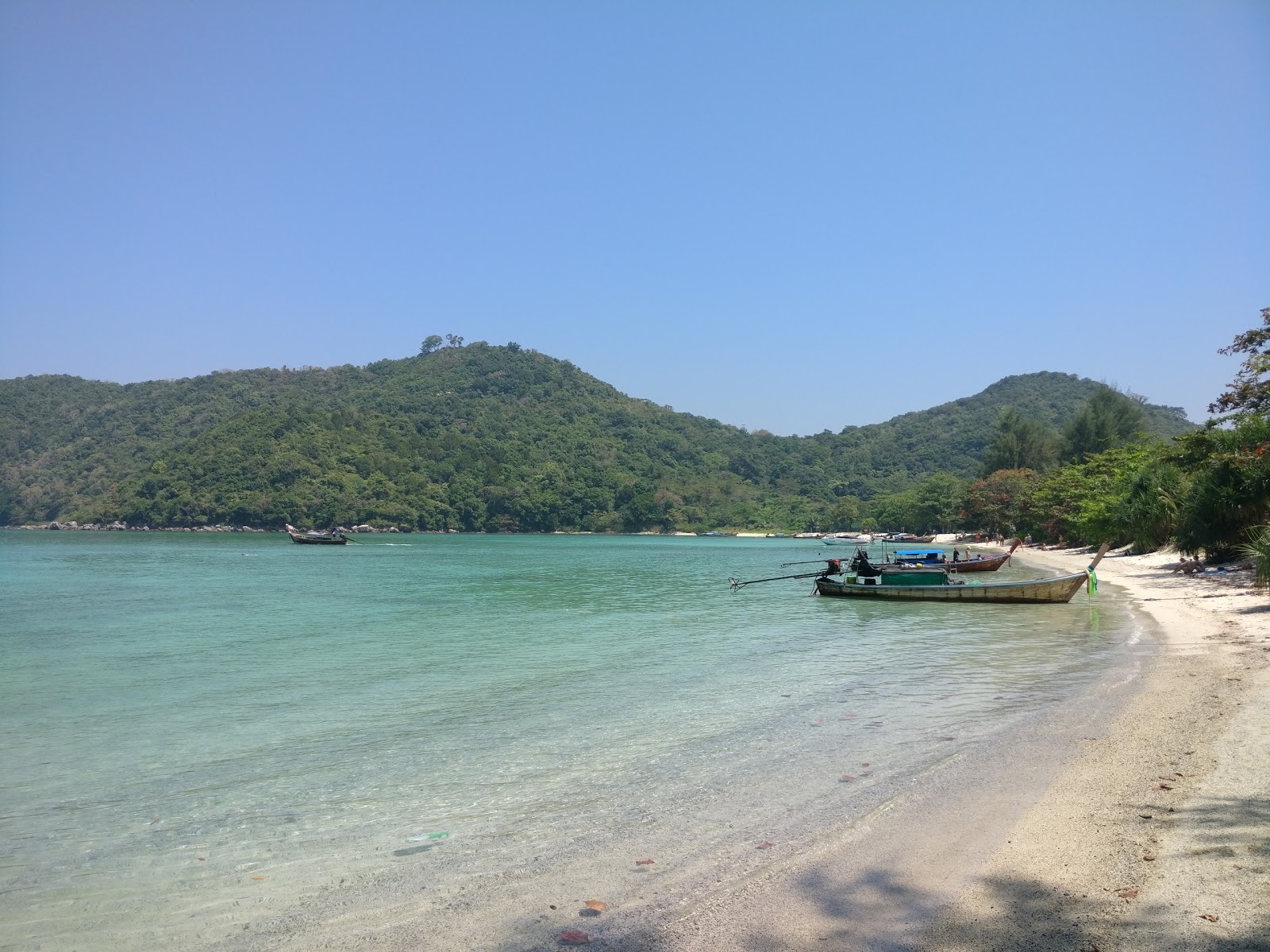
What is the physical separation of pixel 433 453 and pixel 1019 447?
311 feet

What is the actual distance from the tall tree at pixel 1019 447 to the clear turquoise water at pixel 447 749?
8262cm

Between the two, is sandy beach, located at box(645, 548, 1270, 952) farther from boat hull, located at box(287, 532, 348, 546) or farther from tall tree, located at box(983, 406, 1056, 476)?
tall tree, located at box(983, 406, 1056, 476)

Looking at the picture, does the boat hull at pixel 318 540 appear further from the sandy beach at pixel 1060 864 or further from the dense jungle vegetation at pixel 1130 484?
the sandy beach at pixel 1060 864

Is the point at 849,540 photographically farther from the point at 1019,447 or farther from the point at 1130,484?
the point at 1130,484

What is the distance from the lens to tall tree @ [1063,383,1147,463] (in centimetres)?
8762

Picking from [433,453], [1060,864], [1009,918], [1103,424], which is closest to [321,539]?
[433,453]

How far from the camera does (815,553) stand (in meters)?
81.4

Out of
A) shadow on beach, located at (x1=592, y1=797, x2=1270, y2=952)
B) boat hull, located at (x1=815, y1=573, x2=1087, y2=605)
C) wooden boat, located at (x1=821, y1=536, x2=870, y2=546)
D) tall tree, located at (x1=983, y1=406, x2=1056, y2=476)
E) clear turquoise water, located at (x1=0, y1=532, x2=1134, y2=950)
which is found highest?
tall tree, located at (x1=983, y1=406, x2=1056, y2=476)

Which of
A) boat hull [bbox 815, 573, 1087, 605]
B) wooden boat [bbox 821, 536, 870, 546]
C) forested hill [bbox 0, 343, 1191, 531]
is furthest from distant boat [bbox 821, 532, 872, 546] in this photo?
boat hull [bbox 815, 573, 1087, 605]

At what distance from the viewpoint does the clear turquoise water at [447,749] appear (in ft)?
20.0

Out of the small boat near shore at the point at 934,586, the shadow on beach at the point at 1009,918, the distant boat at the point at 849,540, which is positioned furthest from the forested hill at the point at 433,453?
the shadow on beach at the point at 1009,918

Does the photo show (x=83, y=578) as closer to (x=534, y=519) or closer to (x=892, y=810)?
(x=892, y=810)

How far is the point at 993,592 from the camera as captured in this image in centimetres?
2786

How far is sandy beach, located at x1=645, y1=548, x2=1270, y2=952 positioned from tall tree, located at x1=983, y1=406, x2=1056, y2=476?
9964 cm
